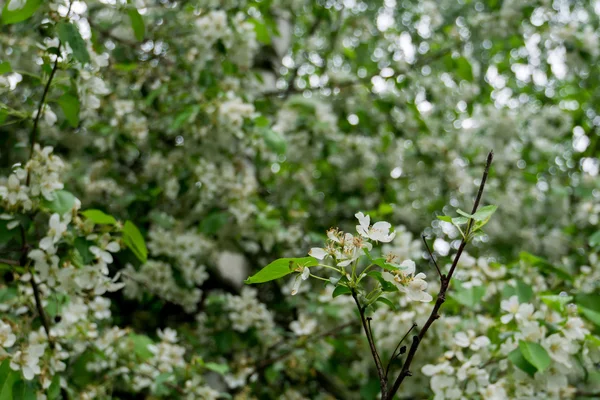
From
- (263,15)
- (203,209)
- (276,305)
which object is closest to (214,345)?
(276,305)

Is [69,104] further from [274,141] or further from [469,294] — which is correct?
[469,294]

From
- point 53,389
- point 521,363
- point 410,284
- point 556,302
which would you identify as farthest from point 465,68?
point 53,389

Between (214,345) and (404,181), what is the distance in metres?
1.96

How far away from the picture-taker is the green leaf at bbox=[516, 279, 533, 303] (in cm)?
226

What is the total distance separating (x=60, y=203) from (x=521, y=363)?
4.90 feet

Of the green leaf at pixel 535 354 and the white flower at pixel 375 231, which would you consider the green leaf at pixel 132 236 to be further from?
the green leaf at pixel 535 354

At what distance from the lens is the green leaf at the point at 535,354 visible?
179cm

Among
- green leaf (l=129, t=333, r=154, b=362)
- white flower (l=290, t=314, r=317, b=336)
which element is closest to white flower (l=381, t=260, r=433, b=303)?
green leaf (l=129, t=333, r=154, b=362)

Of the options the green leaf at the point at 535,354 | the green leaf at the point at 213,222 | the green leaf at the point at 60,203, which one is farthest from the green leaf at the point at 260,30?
the green leaf at the point at 535,354

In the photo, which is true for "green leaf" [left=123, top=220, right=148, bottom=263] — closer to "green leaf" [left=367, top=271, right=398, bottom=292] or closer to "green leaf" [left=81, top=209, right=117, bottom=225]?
"green leaf" [left=81, top=209, right=117, bottom=225]

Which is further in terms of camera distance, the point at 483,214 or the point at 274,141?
the point at 274,141

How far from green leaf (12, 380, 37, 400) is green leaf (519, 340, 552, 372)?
4.64ft

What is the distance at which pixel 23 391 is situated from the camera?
167cm

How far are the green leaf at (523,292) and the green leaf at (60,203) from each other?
1601mm
